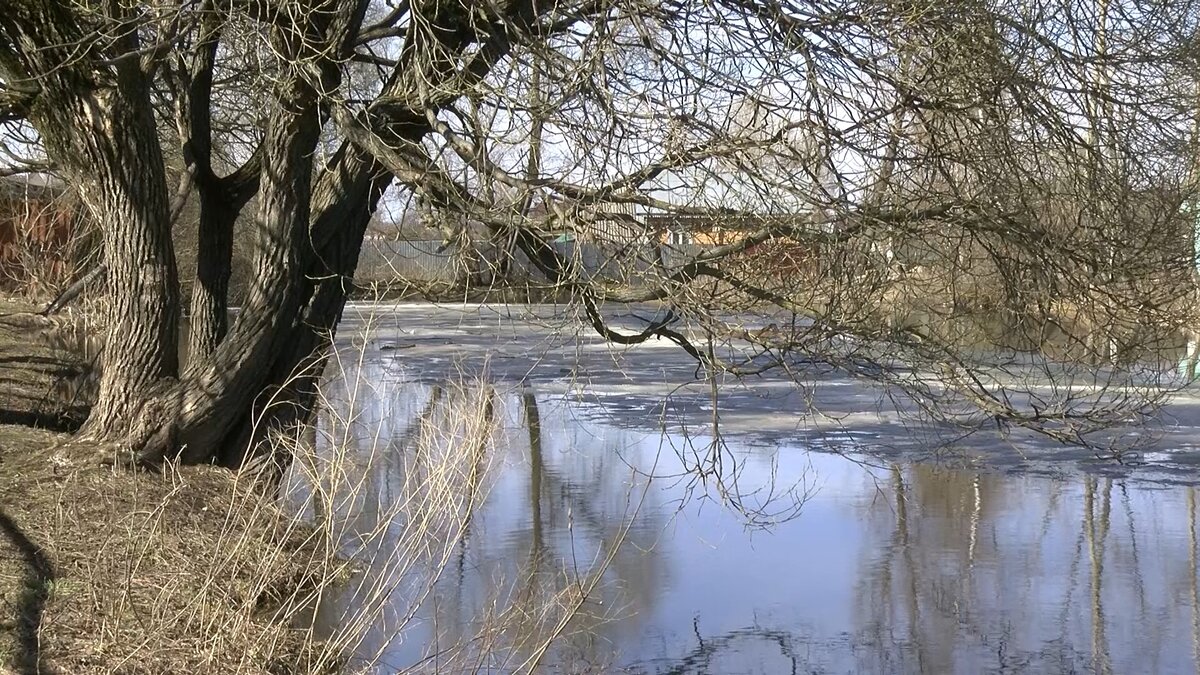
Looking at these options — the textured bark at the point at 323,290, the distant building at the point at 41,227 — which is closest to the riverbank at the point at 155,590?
the textured bark at the point at 323,290

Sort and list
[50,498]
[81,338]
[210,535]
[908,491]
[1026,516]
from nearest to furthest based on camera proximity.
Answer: [210,535] → [50,498] → [1026,516] → [908,491] → [81,338]

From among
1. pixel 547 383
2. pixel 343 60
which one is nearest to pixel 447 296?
pixel 343 60

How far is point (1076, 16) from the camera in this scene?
25.1ft

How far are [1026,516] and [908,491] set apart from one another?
135 centimetres

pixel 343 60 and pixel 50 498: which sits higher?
pixel 343 60

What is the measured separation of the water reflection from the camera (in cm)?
705

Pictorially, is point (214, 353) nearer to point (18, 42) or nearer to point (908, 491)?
point (18, 42)

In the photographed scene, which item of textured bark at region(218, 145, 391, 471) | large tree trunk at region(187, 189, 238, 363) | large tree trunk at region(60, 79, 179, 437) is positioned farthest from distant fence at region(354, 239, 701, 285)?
large tree trunk at region(187, 189, 238, 363)

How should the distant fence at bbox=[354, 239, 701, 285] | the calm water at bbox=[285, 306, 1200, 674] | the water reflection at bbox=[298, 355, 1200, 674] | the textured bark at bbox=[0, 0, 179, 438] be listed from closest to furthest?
1. the distant fence at bbox=[354, 239, 701, 285]
2. the calm water at bbox=[285, 306, 1200, 674]
3. the water reflection at bbox=[298, 355, 1200, 674]
4. the textured bark at bbox=[0, 0, 179, 438]

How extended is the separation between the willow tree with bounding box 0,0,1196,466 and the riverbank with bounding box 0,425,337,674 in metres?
1.06

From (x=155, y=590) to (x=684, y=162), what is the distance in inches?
137

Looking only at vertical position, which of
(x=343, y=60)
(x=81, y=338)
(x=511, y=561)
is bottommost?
(x=511, y=561)

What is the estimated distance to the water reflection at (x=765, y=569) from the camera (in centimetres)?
705

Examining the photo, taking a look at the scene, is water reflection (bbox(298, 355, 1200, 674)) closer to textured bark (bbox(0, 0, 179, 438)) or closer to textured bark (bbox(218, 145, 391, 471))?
textured bark (bbox(218, 145, 391, 471))
